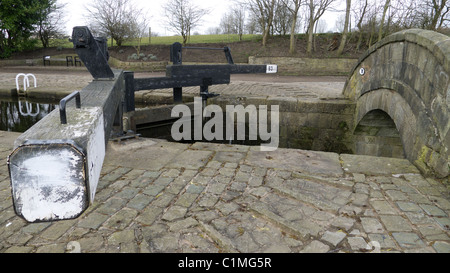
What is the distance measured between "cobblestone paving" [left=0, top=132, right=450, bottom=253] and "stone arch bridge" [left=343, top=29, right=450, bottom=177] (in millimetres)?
331

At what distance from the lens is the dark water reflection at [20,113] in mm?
8188

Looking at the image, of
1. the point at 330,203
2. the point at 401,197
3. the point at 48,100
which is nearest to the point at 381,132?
the point at 401,197

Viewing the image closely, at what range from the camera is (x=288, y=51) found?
20734 millimetres

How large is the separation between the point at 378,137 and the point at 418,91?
11.7 ft

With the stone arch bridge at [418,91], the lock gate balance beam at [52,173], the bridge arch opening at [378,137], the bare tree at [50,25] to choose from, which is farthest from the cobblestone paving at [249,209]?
the bare tree at [50,25]

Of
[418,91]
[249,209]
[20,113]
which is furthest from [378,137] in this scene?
[20,113]

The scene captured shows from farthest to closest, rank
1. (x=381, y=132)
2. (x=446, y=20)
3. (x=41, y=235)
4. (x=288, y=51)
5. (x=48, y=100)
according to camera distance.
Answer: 1. (x=288, y=51)
2. (x=446, y=20)
3. (x=48, y=100)
4. (x=381, y=132)
5. (x=41, y=235)

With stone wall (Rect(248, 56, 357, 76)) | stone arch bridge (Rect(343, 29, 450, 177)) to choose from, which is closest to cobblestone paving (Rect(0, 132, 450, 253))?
stone arch bridge (Rect(343, 29, 450, 177))

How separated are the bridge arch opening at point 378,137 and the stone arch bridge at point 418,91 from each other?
3.77ft

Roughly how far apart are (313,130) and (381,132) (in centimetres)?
162

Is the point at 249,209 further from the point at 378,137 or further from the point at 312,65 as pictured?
the point at 312,65

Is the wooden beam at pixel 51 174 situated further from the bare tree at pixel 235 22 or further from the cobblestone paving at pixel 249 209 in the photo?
the bare tree at pixel 235 22
